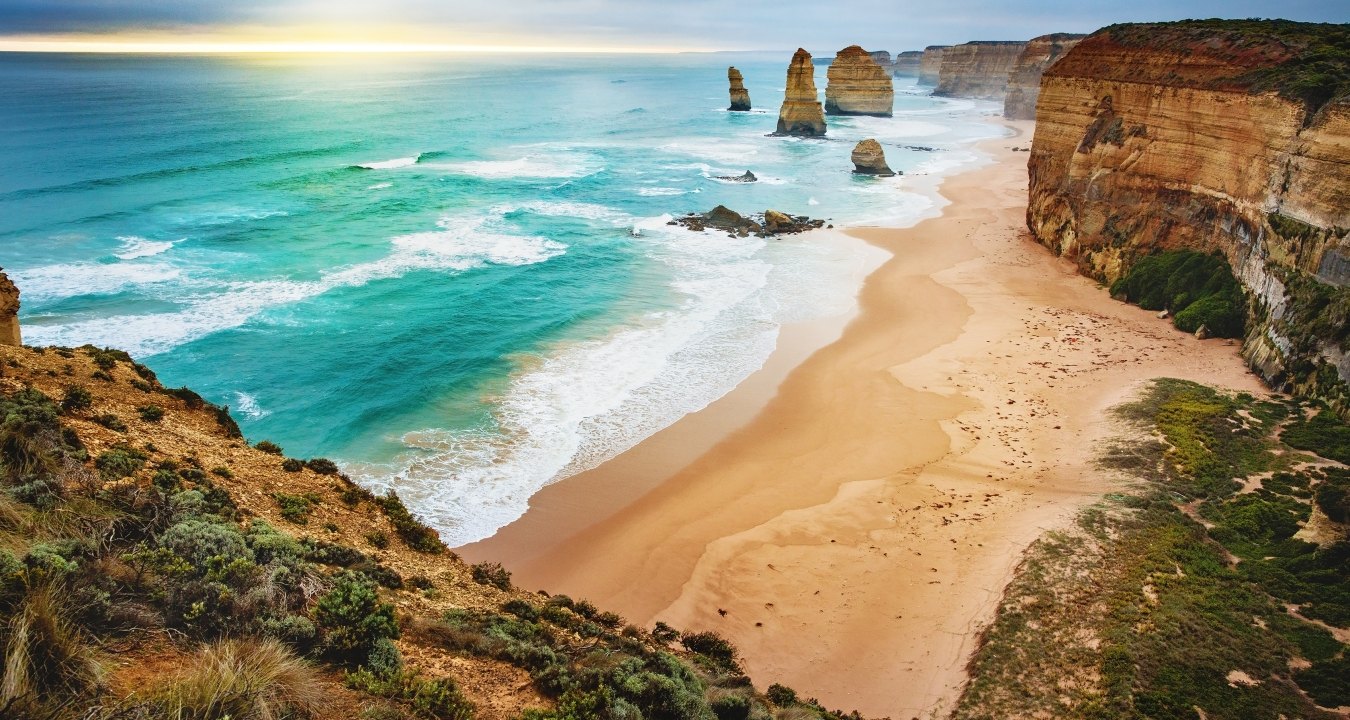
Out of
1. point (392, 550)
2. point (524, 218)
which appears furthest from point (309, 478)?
point (524, 218)

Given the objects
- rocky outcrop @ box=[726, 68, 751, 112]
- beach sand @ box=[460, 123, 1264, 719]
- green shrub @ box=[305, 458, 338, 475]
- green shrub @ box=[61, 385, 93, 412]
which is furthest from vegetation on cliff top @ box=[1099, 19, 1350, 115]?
rocky outcrop @ box=[726, 68, 751, 112]

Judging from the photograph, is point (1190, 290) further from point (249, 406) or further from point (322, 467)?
point (249, 406)

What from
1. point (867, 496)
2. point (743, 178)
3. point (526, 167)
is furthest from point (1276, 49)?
point (526, 167)

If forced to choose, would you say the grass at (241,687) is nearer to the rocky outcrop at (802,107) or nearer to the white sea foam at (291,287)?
the white sea foam at (291,287)

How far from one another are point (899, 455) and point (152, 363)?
23.6m

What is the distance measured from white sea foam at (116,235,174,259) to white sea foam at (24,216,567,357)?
2020 mm

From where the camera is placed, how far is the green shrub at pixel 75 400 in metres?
9.98

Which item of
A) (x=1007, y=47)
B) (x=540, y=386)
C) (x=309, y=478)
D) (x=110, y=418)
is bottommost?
(x=540, y=386)

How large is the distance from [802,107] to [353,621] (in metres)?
80.5

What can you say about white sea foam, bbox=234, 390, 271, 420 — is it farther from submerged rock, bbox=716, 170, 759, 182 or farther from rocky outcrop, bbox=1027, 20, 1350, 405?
submerged rock, bbox=716, 170, 759, 182

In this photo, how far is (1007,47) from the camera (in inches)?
4815

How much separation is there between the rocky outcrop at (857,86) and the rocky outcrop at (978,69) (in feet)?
122

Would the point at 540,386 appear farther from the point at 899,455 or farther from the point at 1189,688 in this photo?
the point at 1189,688

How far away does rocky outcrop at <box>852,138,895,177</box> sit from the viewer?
58.0m
